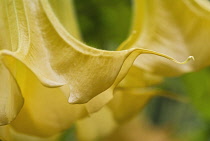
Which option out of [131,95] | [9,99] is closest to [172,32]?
[131,95]

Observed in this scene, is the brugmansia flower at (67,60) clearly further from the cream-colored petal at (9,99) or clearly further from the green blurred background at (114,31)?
the green blurred background at (114,31)

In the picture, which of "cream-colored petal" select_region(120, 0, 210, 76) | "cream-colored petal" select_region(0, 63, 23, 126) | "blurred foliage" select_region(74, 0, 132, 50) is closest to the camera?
"cream-colored petal" select_region(0, 63, 23, 126)

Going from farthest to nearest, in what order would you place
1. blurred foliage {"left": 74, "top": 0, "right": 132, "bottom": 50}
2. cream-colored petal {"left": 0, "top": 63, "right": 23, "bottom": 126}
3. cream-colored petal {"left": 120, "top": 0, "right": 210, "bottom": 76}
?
blurred foliage {"left": 74, "top": 0, "right": 132, "bottom": 50}, cream-colored petal {"left": 120, "top": 0, "right": 210, "bottom": 76}, cream-colored petal {"left": 0, "top": 63, "right": 23, "bottom": 126}

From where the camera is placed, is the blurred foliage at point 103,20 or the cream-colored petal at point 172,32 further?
the blurred foliage at point 103,20

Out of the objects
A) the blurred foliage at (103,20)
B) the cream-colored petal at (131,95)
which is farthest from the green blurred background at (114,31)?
the cream-colored petal at (131,95)

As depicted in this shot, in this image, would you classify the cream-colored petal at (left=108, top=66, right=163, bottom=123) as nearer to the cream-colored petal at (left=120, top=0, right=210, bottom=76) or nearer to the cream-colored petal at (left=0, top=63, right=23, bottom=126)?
the cream-colored petal at (left=120, top=0, right=210, bottom=76)

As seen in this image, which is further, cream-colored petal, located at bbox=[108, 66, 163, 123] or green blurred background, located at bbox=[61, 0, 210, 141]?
green blurred background, located at bbox=[61, 0, 210, 141]

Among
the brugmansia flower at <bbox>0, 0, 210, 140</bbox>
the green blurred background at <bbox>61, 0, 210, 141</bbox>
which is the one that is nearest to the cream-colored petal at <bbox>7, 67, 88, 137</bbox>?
the brugmansia flower at <bbox>0, 0, 210, 140</bbox>

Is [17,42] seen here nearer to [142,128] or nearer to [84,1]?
[84,1]

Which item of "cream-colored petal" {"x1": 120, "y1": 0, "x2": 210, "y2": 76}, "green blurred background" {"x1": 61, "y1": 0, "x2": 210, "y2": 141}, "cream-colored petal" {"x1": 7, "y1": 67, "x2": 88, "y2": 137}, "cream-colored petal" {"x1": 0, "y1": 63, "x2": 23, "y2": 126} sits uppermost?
"cream-colored petal" {"x1": 0, "y1": 63, "x2": 23, "y2": 126}
